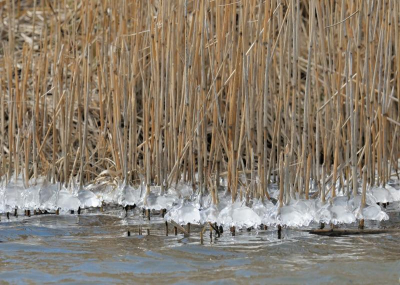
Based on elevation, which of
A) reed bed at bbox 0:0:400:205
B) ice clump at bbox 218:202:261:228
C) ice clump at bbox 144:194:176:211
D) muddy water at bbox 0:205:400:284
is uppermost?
reed bed at bbox 0:0:400:205

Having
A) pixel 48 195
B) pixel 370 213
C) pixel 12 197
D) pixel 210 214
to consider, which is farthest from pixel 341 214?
pixel 12 197

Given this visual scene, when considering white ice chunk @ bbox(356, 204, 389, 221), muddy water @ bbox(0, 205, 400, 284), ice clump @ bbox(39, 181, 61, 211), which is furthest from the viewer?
ice clump @ bbox(39, 181, 61, 211)

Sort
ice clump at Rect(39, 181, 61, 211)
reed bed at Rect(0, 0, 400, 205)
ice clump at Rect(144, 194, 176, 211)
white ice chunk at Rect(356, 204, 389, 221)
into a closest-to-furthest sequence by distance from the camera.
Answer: reed bed at Rect(0, 0, 400, 205), white ice chunk at Rect(356, 204, 389, 221), ice clump at Rect(144, 194, 176, 211), ice clump at Rect(39, 181, 61, 211)

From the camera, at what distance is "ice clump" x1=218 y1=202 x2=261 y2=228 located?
2.69m

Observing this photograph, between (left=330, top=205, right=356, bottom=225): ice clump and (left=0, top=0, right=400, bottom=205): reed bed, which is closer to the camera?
(left=0, top=0, right=400, bottom=205): reed bed

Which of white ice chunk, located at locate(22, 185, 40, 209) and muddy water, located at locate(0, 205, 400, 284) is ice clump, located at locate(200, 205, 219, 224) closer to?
muddy water, located at locate(0, 205, 400, 284)

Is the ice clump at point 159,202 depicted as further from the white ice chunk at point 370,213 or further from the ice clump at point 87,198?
the white ice chunk at point 370,213

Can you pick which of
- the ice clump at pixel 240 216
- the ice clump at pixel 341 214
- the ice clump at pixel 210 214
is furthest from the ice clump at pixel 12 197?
the ice clump at pixel 341 214

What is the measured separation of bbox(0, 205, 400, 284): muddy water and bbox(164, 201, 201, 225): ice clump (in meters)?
0.06

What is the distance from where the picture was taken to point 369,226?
284cm

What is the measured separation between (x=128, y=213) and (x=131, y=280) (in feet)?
3.48

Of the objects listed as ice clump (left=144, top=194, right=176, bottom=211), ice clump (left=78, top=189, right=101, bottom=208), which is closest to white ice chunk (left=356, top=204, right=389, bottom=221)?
ice clump (left=144, top=194, right=176, bottom=211)

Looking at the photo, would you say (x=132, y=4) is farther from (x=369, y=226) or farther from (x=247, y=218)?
(x=369, y=226)

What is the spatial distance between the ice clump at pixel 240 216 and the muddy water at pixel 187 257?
55 millimetres
